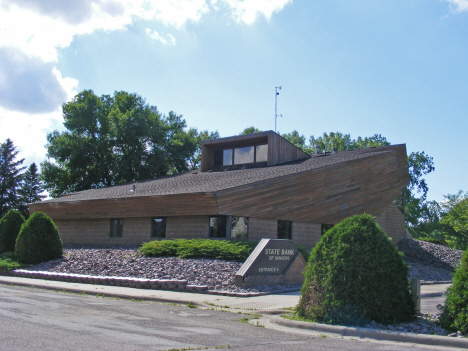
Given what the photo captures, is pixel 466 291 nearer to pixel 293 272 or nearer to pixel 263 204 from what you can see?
pixel 293 272

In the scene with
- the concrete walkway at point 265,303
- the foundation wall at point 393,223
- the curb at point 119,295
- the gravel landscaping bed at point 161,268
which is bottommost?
the curb at point 119,295

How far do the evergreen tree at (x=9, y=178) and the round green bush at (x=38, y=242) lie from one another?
4083 cm

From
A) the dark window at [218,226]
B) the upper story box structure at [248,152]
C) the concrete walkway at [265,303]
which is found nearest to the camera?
the concrete walkway at [265,303]

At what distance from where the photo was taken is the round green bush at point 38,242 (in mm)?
21922

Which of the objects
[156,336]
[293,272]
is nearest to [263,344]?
[156,336]

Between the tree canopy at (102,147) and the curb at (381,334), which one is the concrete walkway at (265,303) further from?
the tree canopy at (102,147)

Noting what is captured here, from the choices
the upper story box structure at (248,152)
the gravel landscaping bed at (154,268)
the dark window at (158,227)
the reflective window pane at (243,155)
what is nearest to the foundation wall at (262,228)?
the dark window at (158,227)

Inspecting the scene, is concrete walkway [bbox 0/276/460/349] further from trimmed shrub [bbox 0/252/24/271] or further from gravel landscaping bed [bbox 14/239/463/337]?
trimmed shrub [bbox 0/252/24/271]

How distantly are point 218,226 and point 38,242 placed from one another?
28.5 feet

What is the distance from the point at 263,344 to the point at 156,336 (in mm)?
1727

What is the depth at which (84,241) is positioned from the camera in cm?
3039

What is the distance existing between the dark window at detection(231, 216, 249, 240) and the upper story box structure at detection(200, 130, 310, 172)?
903cm

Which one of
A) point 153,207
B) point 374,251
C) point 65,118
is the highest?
point 65,118

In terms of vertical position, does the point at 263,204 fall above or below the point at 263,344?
above
